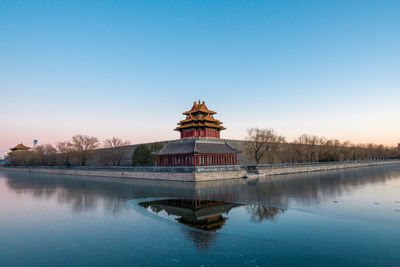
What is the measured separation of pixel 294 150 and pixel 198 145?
39159 mm

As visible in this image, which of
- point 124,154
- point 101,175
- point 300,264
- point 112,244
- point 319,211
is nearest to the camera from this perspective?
point 300,264

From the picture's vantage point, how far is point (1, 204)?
77.4 ft

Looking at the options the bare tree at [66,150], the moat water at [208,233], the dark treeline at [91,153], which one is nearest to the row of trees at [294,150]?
the dark treeline at [91,153]

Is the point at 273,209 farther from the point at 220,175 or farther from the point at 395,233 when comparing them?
the point at 220,175

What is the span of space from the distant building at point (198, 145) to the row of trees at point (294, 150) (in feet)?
34.9

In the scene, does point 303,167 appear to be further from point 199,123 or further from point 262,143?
point 199,123

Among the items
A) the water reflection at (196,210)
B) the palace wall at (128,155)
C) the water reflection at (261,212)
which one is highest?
the palace wall at (128,155)

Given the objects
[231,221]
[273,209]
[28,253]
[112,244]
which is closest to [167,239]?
[112,244]

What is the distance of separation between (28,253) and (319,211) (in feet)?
55.1

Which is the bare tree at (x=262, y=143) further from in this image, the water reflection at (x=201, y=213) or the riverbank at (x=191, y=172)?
the water reflection at (x=201, y=213)

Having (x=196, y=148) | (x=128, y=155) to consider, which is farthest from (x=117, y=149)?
(x=196, y=148)

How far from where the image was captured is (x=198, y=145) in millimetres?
45969

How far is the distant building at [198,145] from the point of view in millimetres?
44691

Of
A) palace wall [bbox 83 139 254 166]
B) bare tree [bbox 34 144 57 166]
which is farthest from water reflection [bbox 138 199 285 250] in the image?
bare tree [bbox 34 144 57 166]
